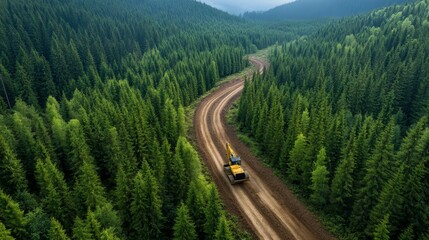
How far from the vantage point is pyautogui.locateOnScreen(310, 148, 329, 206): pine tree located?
36.7m

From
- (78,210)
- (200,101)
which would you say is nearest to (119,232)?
(78,210)

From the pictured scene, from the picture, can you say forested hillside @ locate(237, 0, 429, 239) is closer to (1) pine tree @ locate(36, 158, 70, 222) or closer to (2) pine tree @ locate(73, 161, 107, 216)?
(2) pine tree @ locate(73, 161, 107, 216)

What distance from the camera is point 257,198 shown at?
40.7m

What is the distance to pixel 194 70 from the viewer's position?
99.8m

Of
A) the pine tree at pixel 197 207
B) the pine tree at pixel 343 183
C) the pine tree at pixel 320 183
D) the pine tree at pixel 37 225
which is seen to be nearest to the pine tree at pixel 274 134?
the pine tree at pixel 320 183

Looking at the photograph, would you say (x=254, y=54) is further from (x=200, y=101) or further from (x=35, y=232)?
(x=35, y=232)

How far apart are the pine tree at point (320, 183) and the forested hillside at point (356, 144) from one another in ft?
0.43

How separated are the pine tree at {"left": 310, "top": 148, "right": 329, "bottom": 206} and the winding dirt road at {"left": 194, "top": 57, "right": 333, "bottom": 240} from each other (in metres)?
2.48

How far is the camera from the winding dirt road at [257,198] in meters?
35.0

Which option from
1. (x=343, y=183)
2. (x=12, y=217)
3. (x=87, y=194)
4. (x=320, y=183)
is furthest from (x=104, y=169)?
(x=343, y=183)

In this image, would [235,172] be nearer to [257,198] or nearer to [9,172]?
[257,198]

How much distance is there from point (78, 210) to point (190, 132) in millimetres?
32302

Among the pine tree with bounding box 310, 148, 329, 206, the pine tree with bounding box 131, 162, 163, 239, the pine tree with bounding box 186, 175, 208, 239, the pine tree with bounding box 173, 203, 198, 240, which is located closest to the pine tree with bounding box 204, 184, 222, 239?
the pine tree with bounding box 186, 175, 208, 239

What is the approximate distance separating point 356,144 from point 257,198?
653 inches
